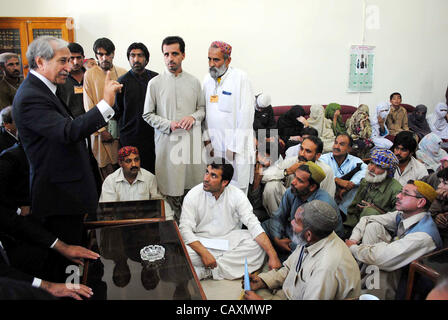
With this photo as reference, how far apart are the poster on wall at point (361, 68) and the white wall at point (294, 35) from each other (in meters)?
0.13

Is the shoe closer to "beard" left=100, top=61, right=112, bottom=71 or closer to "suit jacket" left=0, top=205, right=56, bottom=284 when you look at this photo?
"suit jacket" left=0, top=205, right=56, bottom=284

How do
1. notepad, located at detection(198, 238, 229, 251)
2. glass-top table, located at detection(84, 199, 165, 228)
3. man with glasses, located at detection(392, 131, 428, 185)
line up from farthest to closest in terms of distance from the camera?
man with glasses, located at detection(392, 131, 428, 185) < notepad, located at detection(198, 238, 229, 251) < glass-top table, located at detection(84, 199, 165, 228)

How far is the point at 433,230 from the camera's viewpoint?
2078 millimetres

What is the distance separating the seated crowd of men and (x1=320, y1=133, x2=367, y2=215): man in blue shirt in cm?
1

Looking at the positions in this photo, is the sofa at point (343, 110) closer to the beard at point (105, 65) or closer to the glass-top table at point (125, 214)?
the beard at point (105, 65)

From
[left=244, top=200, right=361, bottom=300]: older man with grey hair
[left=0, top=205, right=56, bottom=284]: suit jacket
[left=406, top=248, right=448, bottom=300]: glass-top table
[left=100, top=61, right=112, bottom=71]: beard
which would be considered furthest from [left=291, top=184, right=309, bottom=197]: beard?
[left=100, top=61, right=112, bottom=71]: beard

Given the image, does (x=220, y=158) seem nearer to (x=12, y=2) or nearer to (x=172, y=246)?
(x=172, y=246)

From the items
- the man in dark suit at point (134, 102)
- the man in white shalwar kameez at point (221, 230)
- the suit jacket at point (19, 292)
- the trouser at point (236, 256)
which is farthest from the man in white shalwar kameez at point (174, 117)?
the suit jacket at point (19, 292)

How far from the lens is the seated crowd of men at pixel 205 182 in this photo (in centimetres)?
166

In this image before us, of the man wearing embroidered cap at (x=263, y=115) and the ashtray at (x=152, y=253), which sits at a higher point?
the man wearing embroidered cap at (x=263, y=115)

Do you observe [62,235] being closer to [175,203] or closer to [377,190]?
[175,203]

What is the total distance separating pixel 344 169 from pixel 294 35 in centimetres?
345

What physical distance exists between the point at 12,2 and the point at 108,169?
9.31 ft

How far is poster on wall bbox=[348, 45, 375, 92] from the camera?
260 inches
